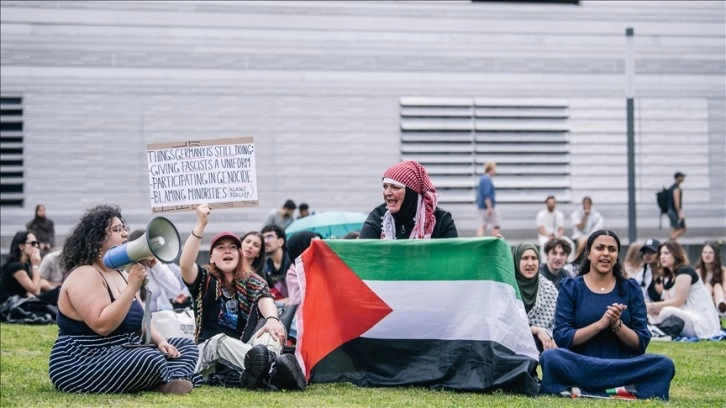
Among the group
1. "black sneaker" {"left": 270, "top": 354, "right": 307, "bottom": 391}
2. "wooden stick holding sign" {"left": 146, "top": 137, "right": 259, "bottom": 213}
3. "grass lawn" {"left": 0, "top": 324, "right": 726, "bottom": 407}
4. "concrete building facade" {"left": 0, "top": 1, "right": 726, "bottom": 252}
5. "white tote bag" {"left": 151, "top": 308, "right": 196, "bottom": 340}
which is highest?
"concrete building facade" {"left": 0, "top": 1, "right": 726, "bottom": 252}

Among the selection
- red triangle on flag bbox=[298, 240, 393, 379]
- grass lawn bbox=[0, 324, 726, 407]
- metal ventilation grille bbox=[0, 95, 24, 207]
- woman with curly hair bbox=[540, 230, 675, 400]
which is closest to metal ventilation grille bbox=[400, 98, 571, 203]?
metal ventilation grille bbox=[0, 95, 24, 207]

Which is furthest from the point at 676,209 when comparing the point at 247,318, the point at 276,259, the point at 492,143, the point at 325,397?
the point at 325,397

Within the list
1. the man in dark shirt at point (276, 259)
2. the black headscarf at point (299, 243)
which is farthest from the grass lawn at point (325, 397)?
the man in dark shirt at point (276, 259)

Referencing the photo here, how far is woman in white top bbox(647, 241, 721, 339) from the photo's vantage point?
1498 cm

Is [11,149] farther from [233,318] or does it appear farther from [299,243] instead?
[233,318]

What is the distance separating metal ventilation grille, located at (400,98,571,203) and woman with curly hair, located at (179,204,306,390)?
1460 cm

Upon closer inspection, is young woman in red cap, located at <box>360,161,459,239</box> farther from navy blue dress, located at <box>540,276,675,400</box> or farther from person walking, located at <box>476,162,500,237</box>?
person walking, located at <box>476,162,500,237</box>

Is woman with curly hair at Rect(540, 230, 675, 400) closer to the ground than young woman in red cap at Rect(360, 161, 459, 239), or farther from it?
closer to the ground

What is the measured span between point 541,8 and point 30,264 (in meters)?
12.7

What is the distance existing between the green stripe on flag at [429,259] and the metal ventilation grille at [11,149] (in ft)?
47.5

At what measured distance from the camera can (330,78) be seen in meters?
24.6

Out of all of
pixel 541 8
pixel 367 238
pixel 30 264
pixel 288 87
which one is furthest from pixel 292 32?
pixel 367 238

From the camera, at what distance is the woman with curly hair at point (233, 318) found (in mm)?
9773

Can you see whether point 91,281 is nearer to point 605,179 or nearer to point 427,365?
point 427,365
